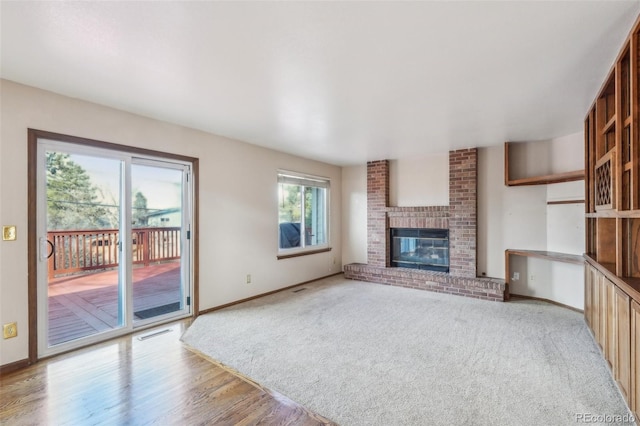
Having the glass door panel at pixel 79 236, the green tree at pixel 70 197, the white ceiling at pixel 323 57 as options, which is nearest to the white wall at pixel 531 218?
the white ceiling at pixel 323 57

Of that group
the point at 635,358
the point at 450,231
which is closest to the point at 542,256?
the point at 450,231

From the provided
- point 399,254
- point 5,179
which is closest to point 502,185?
point 399,254

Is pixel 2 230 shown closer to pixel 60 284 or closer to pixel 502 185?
pixel 60 284

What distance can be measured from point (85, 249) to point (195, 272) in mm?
1152

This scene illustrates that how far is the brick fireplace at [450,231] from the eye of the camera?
4.69 metres

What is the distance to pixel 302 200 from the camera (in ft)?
18.4

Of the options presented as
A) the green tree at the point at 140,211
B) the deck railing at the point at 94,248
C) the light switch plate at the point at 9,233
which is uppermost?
the green tree at the point at 140,211

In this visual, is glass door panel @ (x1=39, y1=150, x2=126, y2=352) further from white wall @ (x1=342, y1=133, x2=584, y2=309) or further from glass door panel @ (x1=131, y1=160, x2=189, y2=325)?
white wall @ (x1=342, y1=133, x2=584, y2=309)

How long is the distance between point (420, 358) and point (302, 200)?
3572mm

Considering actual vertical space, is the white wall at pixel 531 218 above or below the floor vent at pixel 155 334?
above

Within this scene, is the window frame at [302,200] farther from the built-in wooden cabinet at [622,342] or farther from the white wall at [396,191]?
the built-in wooden cabinet at [622,342]

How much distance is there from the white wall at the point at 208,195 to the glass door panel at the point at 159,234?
0.24 metres

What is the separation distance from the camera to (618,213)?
1994 millimetres

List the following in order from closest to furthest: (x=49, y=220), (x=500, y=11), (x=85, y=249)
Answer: (x=500, y=11)
(x=49, y=220)
(x=85, y=249)
